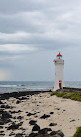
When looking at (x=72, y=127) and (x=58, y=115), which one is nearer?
(x=72, y=127)

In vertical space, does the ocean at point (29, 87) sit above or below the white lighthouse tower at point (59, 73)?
below

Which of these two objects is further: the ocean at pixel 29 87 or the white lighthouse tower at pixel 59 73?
the ocean at pixel 29 87

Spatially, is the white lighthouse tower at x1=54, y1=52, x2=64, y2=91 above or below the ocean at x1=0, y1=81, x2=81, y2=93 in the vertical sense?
above

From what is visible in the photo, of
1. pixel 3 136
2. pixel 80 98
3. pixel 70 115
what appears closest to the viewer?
pixel 3 136

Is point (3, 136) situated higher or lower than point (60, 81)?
lower

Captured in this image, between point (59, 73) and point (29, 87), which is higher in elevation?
point (59, 73)

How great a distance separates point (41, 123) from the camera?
9.83m

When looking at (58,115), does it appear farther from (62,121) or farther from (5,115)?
(5,115)

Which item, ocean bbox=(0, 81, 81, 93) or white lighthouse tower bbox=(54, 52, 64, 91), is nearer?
white lighthouse tower bbox=(54, 52, 64, 91)

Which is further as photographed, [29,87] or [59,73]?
[29,87]

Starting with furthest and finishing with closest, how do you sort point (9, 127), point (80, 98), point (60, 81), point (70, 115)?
1. point (60, 81)
2. point (80, 98)
3. point (70, 115)
4. point (9, 127)

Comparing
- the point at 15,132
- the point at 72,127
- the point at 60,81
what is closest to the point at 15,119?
the point at 15,132

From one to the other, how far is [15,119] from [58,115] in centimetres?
224

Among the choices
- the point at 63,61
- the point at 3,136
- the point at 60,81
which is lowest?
the point at 3,136
